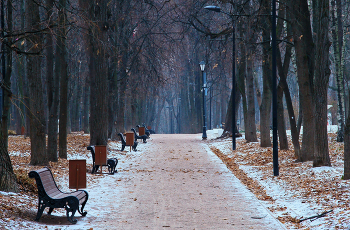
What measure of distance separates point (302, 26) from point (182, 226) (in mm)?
9900

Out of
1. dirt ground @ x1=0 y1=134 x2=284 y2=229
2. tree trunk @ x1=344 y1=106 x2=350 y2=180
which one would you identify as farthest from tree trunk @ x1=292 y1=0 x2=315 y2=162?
tree trunk @ x1=344 y1=106 x2=350 y2=180

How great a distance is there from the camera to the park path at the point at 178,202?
867 centimetres

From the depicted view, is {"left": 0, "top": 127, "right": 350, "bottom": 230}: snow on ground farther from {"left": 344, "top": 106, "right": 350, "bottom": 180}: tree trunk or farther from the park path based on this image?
{"left": 344, "top": 106, "right": 350, "bottom": 180}: tree trunk

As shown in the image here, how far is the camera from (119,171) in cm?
1752

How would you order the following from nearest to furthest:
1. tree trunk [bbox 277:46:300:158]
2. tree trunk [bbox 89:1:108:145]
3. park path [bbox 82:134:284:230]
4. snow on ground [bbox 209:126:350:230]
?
snow on ground [bbox 209:126:350:230] < park path [bbox 82:134:284:230] < tree trunk [bbox 277:46:300:158] < tree trunk [bbox 89:1:108:145]

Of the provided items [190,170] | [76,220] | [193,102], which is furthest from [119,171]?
[193,102]

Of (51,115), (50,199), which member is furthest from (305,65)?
(50,199)

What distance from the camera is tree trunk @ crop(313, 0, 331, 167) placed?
Answer: 14.1 meters

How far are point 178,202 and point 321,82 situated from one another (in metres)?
6.27

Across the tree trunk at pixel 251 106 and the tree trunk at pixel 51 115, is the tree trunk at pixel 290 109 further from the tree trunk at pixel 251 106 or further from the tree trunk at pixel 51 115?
the tree trunk at pixel 51 115

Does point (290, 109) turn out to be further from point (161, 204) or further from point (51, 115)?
point (161, 204)

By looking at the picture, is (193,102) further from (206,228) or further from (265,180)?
(206,228)

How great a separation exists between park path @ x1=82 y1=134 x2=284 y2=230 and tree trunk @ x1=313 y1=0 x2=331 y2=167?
107 inches

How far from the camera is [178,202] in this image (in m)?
10.9
